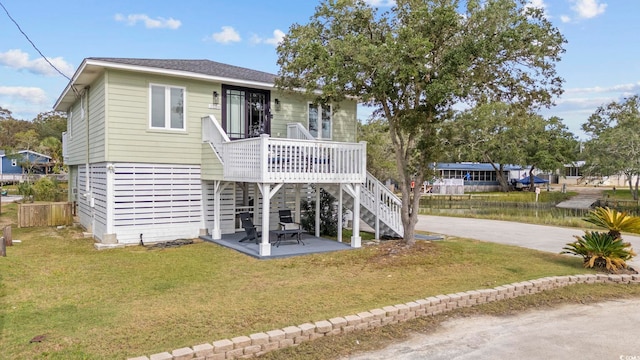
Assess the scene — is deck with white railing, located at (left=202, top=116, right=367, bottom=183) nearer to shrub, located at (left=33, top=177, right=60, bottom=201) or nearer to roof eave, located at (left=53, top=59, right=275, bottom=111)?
roof eave, located at (left=53, top=59, right=275, bottom=111)

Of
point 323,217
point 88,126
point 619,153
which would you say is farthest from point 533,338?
point 619,153

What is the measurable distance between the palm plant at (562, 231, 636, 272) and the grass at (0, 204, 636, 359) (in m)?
0.45

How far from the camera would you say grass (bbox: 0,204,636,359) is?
489cm

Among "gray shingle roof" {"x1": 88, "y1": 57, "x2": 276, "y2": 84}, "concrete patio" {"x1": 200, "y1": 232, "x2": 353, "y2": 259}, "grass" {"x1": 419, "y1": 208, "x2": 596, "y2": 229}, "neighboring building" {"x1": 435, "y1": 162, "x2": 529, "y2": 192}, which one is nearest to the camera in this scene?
"concrete patio" {"x1": 200, "y1": 232, "x2": 353, "y2": 259}

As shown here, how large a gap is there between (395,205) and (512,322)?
7.12m

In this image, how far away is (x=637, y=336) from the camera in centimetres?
538

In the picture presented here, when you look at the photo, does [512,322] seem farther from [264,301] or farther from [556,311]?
[264,301]

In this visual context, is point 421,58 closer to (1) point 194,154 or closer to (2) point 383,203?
(2) point 383,203

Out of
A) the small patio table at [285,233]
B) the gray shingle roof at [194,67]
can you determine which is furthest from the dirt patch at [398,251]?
the gray shingle roof at [194,67]

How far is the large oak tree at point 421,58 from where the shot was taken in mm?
8984

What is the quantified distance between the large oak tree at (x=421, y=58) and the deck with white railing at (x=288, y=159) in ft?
4.26

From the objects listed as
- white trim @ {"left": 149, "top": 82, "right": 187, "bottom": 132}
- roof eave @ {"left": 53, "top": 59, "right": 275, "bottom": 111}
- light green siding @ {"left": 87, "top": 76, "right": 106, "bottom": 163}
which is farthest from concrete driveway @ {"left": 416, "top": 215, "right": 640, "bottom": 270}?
light green siding @ {"left": 87, "top": 76, "right": 106, "bottom": 163}

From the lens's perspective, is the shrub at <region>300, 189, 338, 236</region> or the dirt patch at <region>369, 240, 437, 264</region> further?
the shrub at <region>300, 189, 338, 236</region>

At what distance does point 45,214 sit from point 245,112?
8.76m
